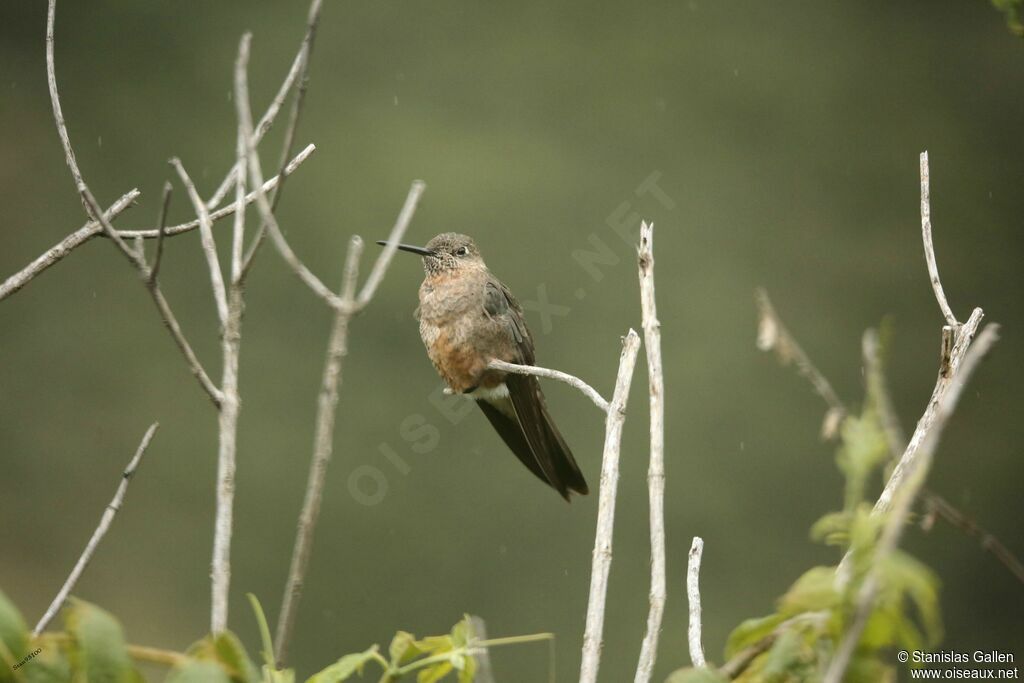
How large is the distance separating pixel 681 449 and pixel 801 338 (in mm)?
2297

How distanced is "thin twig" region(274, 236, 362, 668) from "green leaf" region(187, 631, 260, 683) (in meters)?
0.04

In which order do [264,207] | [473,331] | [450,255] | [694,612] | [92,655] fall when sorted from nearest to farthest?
[92,655], [264,207], [694,612], [473,331], [450,255]

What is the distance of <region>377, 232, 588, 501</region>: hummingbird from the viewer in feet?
13.5

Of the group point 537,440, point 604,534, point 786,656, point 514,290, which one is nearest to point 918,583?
point 786,656

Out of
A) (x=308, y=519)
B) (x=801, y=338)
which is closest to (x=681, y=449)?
(x=801, y=338)

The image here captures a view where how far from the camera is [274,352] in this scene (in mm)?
11367

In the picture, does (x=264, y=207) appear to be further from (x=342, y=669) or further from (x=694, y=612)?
(x=694, y=612)

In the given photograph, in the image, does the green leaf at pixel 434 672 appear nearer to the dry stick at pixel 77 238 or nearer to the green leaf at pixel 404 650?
the green leaf at pixel 404 650

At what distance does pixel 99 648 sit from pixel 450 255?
3.53 m

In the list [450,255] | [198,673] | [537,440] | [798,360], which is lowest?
[198,673]

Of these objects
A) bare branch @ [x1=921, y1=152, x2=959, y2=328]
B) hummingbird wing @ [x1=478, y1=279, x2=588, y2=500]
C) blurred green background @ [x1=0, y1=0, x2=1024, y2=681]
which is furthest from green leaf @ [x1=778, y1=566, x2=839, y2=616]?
blurred green background @ [x1=0, y1=0, x2=1024, y2=681]

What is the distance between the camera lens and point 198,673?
2.87ft

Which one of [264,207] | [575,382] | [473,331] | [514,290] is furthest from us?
[514,290]

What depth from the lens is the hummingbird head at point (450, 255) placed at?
4352 millimetres
